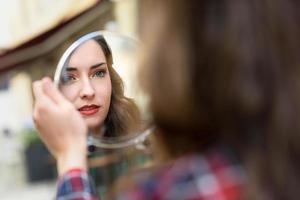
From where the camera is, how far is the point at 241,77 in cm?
79

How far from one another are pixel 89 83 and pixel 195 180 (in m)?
0.25

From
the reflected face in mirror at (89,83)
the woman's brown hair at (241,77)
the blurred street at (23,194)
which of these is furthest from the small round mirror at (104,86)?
the blurred street at (23,194)

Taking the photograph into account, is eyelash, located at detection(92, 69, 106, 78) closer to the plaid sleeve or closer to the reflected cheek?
the reflected cheek

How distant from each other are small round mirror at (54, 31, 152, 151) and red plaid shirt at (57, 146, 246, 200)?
142mm

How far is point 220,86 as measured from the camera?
2.62ft

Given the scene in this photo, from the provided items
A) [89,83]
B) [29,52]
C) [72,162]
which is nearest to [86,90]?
[89,83]

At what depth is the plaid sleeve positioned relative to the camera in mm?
856

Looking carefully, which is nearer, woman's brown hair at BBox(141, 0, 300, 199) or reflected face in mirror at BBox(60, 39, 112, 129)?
woman's brown hair at BBox(141, 0, 300, 199)

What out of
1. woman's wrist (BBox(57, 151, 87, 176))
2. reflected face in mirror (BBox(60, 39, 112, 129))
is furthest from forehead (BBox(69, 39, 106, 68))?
woman's wrist (BBox(57, 151, 87, 176))

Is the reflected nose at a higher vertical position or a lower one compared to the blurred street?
higher

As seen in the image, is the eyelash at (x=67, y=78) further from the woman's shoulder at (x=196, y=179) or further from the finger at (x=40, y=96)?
the woman's shoulder at (x=196, y=179)

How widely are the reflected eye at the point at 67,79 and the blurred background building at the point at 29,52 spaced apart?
52 millimetres

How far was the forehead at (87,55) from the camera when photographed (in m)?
0.96

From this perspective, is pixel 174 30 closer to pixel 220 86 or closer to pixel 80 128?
pixel 220 86
